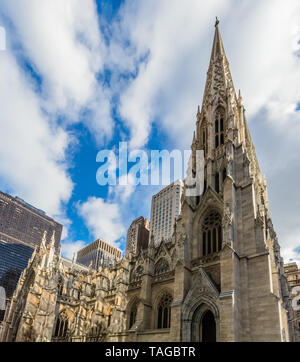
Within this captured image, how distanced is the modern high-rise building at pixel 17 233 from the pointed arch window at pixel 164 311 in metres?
109

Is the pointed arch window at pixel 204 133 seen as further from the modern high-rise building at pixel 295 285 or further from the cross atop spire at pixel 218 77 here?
the modern high-rise building at pixel 295 285

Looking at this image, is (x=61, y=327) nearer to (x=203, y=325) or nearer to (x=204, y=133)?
(x=203, y=325)

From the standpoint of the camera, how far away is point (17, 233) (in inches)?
5861

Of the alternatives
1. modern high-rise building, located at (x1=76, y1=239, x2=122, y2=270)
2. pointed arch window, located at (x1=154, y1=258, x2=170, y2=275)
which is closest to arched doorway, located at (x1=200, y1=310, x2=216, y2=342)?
pointed arch window, located at (x1=154, y1=258, x2=170, y2=275)

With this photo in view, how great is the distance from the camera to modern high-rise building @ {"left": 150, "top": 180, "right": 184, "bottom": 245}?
114688 mm

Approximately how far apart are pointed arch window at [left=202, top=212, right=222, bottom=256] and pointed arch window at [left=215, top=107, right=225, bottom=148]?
999cm

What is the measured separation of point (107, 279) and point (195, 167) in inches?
909

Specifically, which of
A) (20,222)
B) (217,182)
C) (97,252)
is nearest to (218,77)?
(217,182)

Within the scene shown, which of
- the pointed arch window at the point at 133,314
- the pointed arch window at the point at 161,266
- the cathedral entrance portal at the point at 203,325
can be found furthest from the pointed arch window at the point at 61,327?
the cathedral entrance portal at the point at 203,325

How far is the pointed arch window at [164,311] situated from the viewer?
28.4 meters

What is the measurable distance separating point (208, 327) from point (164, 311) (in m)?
6.78

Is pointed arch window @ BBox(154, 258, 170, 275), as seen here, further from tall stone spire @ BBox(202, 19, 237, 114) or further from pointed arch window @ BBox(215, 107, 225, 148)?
tall stone spire @ BBox(202, 19, 237, 114)
